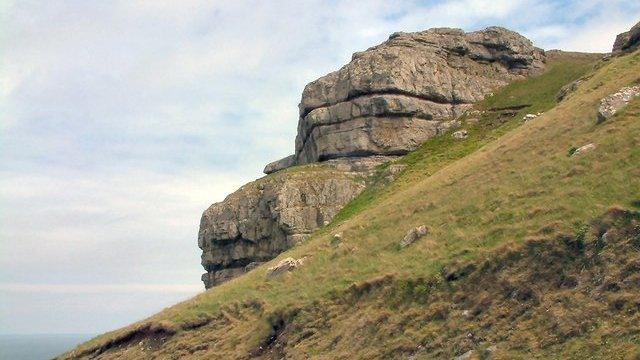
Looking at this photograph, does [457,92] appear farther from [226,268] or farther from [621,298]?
[621,298]

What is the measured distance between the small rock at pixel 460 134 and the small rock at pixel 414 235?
3426cm

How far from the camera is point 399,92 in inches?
2928

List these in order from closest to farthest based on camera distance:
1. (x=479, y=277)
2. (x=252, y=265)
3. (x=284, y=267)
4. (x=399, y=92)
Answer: (x=479, y=277)
(x=284, y=267)
(x=252, y=265)
(x=399, y=92)

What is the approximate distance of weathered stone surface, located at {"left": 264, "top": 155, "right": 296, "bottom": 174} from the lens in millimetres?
87750

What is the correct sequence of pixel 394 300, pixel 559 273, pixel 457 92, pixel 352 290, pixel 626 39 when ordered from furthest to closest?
pixel 457 92 → pixel 626 39 → pixel 352 290 → pixel 394 300 → pixel 559 273

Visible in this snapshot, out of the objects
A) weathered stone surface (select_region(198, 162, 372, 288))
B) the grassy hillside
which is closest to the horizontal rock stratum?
weathered stone surface (select_region(198, 162, 372, 288))

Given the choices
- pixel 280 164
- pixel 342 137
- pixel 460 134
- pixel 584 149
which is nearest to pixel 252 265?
pixel 342 137

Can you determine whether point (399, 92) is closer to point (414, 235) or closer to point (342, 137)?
point (342, 137)

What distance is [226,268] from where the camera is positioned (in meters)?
76.4

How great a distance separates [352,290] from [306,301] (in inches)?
133

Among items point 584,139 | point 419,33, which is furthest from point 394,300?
point 419,33

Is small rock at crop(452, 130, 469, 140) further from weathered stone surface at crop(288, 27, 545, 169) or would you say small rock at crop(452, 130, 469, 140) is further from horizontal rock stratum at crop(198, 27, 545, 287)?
weathered stone surface at crop(288, 27, 545, 169)

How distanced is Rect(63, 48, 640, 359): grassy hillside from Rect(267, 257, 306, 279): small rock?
0.96 m

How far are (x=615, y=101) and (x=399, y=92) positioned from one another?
36650 millimetres
